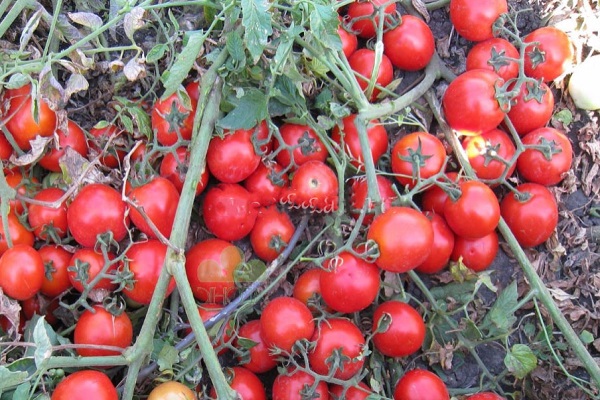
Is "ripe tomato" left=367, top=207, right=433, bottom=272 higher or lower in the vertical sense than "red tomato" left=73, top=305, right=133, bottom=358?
higher

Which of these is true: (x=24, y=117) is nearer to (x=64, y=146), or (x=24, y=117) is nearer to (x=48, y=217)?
(x=64, y=146)

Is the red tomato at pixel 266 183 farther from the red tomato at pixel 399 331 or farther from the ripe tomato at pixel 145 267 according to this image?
the red tomato at pixel 399 331

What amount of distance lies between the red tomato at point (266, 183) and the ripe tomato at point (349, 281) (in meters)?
0.29

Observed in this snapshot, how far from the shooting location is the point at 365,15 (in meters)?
1.88

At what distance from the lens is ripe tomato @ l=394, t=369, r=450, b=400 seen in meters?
1.55

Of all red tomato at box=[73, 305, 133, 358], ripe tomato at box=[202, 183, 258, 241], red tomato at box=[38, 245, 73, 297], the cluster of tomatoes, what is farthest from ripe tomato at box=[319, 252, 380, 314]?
red tomato at box=[38, 245, 73, 297]

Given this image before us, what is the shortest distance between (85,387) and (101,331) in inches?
7.0

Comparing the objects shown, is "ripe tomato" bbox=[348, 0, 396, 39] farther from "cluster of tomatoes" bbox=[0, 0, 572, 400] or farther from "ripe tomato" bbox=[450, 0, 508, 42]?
"ripe tomato" bbox=[450, 0, 508, 42]

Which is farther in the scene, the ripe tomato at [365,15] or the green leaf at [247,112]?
the ripe tomato at [365,15]

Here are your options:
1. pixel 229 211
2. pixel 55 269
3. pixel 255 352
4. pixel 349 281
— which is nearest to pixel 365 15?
pixel 229 211

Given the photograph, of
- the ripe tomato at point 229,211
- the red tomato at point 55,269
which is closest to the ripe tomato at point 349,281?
the ripe tomato at point 229,211

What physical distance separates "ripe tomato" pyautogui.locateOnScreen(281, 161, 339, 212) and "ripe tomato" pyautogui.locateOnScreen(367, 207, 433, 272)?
210 mm

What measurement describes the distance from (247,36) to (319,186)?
0.46 metres

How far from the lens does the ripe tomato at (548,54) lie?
6.06 ft
